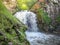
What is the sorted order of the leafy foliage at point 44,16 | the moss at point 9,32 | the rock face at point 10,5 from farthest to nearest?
the rock face at point 10,5, the leafy foliage at point 44,16, the moss at point 9,32

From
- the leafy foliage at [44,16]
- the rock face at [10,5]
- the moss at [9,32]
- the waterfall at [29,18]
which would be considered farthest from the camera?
the rock face at [10,5]

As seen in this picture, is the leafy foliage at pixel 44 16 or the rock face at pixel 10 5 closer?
the leafy foliage at pixel 44 16

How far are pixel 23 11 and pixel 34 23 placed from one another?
1.72 m

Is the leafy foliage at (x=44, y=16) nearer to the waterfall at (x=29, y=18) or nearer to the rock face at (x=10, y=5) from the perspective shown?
the waterfall at (x=29, y=18)

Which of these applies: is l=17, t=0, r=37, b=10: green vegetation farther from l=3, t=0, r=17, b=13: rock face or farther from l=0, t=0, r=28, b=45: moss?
l=0, t=0, r=28, b=45: moss

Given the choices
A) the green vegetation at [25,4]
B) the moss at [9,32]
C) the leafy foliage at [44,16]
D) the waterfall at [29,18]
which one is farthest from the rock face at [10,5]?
the moss at [9,32]

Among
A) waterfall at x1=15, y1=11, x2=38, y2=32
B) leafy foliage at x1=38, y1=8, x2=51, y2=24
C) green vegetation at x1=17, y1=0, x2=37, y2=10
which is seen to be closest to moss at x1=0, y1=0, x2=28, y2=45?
waterfall at x1=15, y1=11, x2=38, y2=32

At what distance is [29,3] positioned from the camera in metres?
20.8

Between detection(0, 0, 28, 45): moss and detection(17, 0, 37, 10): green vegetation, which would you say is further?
detection(17, 0, 37, 10): green vegetation

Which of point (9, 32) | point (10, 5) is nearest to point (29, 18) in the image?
point (10, 5)

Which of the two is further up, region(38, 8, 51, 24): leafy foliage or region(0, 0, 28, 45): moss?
region(0, 0, 28, 45): moss

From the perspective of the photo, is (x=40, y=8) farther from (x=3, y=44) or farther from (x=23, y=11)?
(x=3, y=44)

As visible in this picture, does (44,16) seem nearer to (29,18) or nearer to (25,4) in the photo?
(29,18)

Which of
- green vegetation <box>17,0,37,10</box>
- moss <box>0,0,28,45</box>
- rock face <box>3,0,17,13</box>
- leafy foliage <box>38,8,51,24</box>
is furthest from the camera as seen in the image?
green vegetation <box>17,0,37,10</box>
